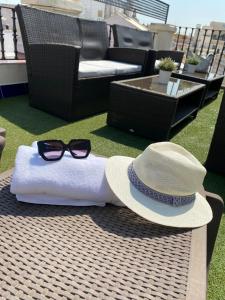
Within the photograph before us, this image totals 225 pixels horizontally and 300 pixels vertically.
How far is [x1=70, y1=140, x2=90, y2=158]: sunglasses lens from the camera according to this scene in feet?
3.76

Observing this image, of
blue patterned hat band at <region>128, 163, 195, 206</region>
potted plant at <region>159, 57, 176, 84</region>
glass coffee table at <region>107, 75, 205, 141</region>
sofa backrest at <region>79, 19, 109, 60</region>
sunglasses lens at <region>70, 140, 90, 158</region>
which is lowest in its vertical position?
glass coffee table at <region>107, 75, 205, 141</region>

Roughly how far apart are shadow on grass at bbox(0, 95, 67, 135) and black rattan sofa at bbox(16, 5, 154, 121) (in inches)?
4.5

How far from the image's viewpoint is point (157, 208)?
96 cm

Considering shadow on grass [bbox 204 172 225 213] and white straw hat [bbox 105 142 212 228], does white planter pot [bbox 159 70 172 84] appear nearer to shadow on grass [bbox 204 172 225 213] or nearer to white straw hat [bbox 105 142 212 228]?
shadow on grass [bbox 204 172 225 213]

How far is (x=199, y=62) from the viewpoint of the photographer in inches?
201

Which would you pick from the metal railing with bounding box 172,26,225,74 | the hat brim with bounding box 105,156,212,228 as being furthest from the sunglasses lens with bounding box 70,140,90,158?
the metal railing with bounding box 172,26,225,74

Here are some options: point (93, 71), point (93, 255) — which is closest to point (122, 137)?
point (93, 71)

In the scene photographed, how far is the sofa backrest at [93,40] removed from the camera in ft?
13.8

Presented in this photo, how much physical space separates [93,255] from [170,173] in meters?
0.38

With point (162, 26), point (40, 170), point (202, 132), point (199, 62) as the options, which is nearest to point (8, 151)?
point (40, 170)

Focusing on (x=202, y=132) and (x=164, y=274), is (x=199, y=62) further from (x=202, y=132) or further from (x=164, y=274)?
(x=164, y=274)

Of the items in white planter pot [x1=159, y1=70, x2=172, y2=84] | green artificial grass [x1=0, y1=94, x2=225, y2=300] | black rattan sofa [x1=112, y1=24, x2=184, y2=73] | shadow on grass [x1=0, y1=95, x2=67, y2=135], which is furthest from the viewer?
black rattan sofa [x1=112, y1=24, x2=184, y2=73]

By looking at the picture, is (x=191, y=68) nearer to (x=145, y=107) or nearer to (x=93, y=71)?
(x=93, y=71)

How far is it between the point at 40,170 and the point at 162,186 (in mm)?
470
